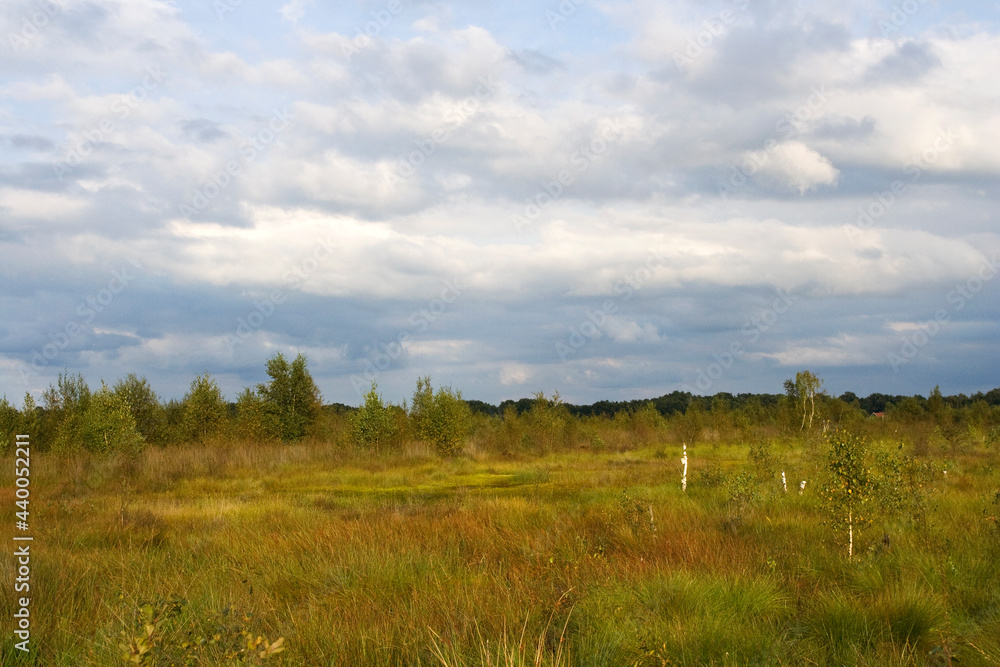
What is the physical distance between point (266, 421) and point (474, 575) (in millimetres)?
27945

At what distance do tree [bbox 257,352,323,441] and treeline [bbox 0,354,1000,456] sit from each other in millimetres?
53

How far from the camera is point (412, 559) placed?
7.74 m

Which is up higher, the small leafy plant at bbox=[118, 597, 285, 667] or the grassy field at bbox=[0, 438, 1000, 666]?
the small leafy plant at bbox=[118, 597, 285, 667]

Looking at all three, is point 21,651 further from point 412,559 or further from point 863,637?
point 863,637

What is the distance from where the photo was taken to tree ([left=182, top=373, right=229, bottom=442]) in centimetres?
3551

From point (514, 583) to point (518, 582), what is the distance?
0.92 feet

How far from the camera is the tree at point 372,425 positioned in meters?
29.0

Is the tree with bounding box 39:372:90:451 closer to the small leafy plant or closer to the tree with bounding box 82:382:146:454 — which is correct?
the tree with bounding box 82:382:146:454

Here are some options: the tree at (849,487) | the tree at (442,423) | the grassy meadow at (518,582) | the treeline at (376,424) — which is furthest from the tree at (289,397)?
the tree at (849,487)

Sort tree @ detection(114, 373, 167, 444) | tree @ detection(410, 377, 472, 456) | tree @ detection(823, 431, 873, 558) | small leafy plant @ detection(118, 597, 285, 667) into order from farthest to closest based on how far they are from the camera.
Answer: tree @ detection(114, 373, 167, 444), tree @ detection(410, 377, 472, 456), tree @ detection(823, 431, 873, 558), small leafy plant @ detection(118, 597, 285, 667)

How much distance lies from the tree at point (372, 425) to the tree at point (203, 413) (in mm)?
10096

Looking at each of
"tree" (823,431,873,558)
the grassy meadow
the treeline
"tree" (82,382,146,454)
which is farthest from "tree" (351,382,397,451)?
"tree" (823,431,873,558)

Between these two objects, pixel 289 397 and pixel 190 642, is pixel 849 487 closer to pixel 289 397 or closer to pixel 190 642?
pixel 190 642

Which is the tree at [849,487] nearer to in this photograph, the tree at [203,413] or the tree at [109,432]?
the tree at [109,432]
